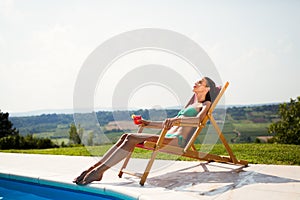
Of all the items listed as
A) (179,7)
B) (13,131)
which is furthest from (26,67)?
(179,7)

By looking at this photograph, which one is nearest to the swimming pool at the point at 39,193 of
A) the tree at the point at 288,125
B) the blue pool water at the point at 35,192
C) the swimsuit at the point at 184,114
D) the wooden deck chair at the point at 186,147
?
the blue pool water at the point at 35,192

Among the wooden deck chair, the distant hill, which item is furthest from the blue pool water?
the distant hill

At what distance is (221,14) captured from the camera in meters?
7.32

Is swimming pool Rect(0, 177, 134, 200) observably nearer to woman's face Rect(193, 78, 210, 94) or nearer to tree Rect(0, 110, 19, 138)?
woman's face Rect(193, 78, 210, 94)

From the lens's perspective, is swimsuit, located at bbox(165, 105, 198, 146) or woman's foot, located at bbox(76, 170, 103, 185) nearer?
woman's foot, located at bbox(76, 170, 103, 185)

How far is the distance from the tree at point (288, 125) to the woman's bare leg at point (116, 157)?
1278 centimetres

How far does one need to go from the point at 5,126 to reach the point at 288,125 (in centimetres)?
1400

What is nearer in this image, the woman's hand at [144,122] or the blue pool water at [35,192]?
the blue pool water at [35,192]

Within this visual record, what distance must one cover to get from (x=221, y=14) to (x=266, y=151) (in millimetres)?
3558

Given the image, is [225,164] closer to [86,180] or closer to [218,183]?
[218,183]

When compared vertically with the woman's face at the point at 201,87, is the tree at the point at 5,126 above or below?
below

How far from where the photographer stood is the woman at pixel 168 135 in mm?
3314

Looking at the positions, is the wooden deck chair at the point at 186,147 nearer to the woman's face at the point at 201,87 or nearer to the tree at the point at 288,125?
the woman's face at the point at 201,87

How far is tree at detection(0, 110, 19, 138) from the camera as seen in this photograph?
14391 millimetres
